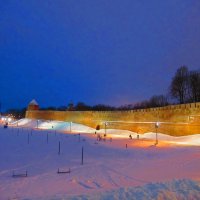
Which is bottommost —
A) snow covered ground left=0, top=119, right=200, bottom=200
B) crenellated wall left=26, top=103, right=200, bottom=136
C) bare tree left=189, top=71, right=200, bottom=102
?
snow covered ground left=0, top=119, right=200, bottom=200

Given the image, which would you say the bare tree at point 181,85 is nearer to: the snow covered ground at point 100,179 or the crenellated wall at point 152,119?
the crenellated wall at point 152,119

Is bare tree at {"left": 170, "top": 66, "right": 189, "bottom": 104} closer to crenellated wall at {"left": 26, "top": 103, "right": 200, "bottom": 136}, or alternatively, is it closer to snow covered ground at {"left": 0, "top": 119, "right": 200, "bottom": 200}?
crenellated wall at {"left": 26, "top": 103, "right": 200, "bottom": 136}

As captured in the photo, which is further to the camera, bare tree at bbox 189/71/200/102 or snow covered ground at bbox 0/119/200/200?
bare tree at bbox 189/71/200/102

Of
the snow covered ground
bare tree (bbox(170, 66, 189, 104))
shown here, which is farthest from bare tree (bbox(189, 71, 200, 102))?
the snow covered ground

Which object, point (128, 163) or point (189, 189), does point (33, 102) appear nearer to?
point (128, 163)

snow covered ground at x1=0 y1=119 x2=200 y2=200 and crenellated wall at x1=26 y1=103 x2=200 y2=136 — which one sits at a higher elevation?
crenellated wall at x1=26 y1=103 x2=200 y2=136

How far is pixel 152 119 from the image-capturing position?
3150 cm

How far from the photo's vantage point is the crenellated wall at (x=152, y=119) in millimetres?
25578

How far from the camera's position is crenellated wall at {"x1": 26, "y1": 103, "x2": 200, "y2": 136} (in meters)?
25.6

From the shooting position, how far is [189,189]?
6.32 metres

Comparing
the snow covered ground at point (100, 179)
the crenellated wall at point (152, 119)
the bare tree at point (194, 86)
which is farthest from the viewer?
the bare tree at point (194, 86)

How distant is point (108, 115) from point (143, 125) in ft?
28.4

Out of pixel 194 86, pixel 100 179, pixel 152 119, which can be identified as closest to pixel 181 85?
pixel 194 86

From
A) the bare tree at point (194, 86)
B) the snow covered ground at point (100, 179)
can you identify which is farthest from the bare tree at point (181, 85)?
the snow covered ground at point (100, 179)
